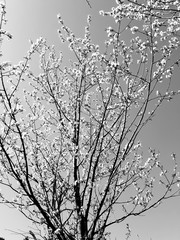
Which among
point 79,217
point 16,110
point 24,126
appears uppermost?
point 24,126

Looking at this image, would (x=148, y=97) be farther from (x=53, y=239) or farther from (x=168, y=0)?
(x=53, y=239)

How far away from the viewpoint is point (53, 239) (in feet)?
22.5

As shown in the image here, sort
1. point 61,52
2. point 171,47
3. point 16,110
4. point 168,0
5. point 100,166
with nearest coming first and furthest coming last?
point 168,0
point 16,110
point 171,47
point 100,166
point 61,52

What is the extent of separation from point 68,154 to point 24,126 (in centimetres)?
170

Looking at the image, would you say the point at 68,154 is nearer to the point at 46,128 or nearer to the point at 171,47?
the point at 46,128

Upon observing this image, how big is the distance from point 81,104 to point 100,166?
2.26 m

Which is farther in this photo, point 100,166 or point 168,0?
point 100,166

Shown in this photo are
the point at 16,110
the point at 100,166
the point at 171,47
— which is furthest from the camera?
the point at 100,166

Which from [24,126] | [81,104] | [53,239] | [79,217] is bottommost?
[53,239]

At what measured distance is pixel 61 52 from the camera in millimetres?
11273

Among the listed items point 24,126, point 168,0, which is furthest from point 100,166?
point 168,0

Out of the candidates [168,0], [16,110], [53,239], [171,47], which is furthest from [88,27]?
[53,239]

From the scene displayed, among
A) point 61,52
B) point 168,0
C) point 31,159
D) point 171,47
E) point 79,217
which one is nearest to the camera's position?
point 168,0

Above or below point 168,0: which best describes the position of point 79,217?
below
